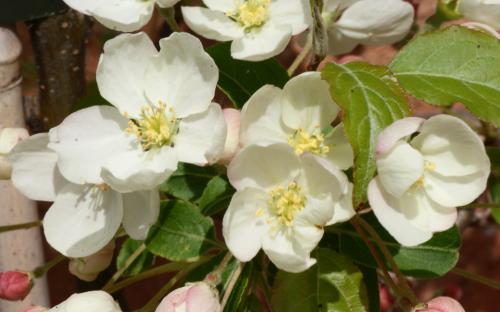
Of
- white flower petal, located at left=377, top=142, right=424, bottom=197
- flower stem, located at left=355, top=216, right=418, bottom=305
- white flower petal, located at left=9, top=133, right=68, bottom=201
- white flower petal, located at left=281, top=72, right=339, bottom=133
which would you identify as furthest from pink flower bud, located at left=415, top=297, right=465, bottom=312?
white flower petal, located at left=9, top=133, right=68, bottom=201

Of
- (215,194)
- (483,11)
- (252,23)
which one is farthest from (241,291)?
(483,11)

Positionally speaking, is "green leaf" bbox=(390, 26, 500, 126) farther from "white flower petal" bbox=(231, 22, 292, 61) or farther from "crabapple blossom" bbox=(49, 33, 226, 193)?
"crabapple blossom" bbox=(49, 33, 226, 193)

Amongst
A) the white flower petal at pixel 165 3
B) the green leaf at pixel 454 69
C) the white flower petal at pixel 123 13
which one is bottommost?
the green leaf at pixel 454 69

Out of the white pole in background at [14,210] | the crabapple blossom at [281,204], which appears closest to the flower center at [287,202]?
the crabapple blossom at [281,204]

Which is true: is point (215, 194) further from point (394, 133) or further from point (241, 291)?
point (394, 133)

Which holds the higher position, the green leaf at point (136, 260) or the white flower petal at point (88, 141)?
the white flower petal at point (88, 141)

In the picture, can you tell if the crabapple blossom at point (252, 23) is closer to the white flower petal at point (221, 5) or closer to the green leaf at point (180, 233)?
the white flower petal at point (221, 5)
